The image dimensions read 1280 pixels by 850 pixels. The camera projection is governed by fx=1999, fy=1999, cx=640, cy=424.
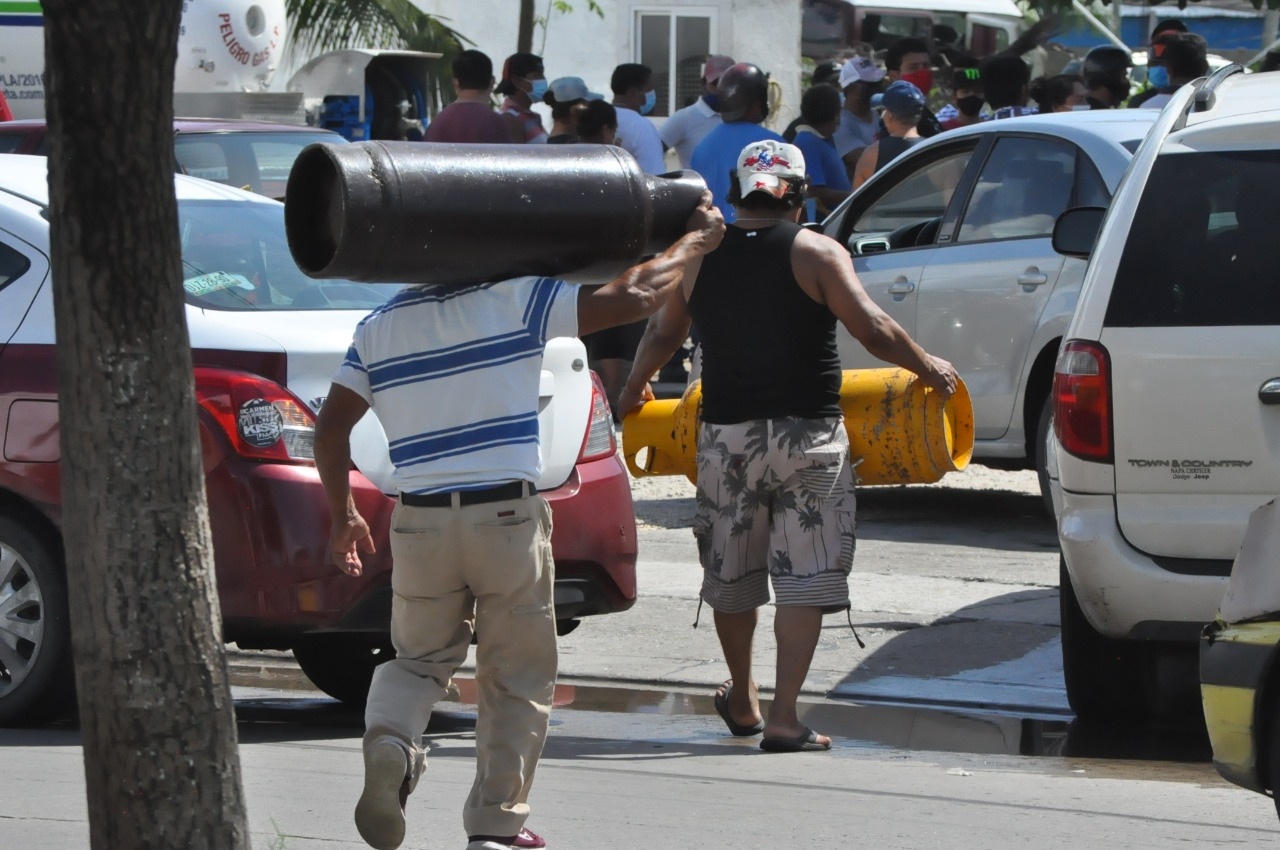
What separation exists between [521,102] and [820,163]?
2.33 meters

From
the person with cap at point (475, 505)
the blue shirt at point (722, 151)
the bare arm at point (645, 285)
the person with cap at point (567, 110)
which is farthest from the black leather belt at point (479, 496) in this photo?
the person with cap at point (567, 110)

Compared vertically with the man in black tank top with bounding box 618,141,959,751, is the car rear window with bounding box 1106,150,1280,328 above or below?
above

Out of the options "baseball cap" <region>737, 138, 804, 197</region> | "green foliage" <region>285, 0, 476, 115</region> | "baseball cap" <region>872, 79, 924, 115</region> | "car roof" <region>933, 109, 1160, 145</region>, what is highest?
"green foliage" <region>285, 0, 476, 115</region>

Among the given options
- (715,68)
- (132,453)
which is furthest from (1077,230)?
(715,68)

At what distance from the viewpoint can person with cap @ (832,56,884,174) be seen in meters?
13.5

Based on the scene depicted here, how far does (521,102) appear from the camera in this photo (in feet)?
44.2

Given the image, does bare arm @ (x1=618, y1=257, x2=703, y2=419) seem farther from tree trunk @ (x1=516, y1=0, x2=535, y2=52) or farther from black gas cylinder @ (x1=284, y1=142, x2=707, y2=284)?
tree trunk @ (x1=516, y1=0, x2=535, y2=52)

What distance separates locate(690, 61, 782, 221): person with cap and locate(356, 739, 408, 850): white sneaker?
7.15m

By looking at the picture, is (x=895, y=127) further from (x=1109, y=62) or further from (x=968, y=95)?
(x=1109, y=62)

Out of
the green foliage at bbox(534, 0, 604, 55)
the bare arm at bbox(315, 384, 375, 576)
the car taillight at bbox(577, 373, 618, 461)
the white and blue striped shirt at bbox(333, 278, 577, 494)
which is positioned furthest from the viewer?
the green foliage at bbox(534, 0, 604, 55)

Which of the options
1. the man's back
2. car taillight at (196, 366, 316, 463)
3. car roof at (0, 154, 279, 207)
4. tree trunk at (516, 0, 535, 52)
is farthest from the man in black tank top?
tree trunk at (516, 0, 535, 52)

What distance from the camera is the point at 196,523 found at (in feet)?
11.3

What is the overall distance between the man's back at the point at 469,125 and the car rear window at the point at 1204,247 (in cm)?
690

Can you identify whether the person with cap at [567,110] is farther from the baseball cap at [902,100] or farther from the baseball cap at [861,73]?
the baseball cap at [861,73]
